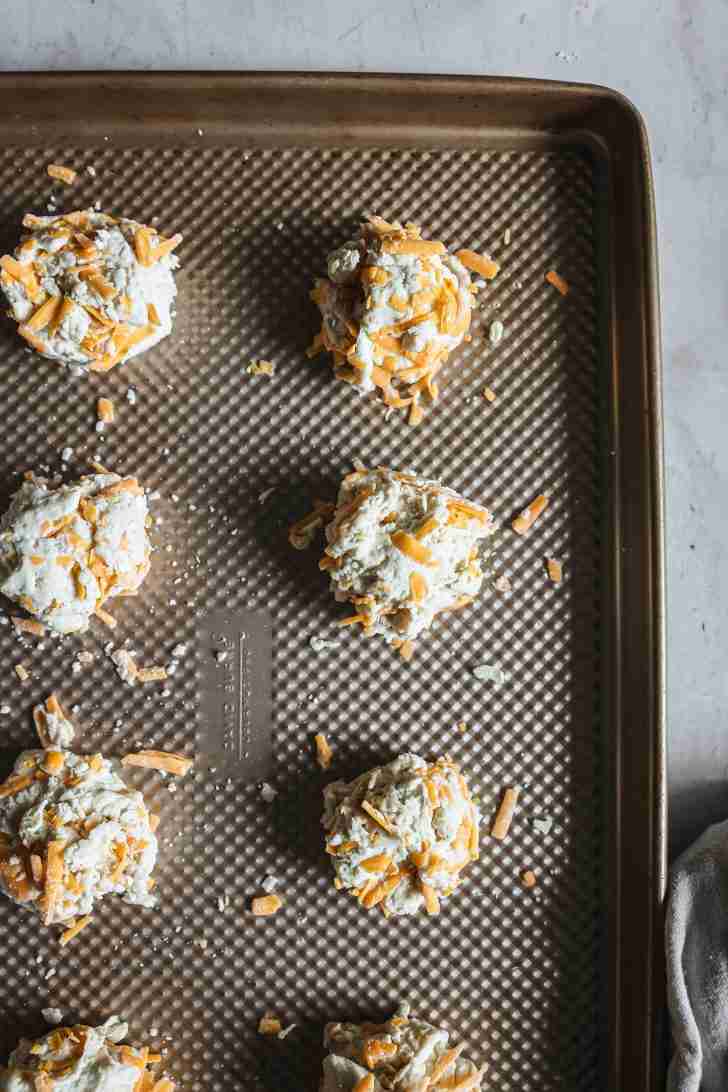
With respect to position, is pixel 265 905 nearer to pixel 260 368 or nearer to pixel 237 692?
pixel 237 692

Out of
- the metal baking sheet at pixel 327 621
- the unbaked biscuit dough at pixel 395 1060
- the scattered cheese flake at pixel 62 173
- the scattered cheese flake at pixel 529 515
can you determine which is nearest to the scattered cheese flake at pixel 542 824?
the metal baking sheet at pixel 327 621

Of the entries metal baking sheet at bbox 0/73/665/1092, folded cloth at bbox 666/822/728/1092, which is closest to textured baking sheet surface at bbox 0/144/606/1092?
metal baking sheet at bbox 0/73/665/1092

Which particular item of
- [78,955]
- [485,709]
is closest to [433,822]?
[485,709]

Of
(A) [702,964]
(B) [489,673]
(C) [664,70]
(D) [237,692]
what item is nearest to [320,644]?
(D) [237,692]

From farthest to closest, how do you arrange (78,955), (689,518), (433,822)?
(689,518)
(78,955)
(433,822)

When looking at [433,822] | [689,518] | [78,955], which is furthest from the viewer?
[689,518]

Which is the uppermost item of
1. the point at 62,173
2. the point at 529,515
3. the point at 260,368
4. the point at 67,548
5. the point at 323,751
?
the point at 62,173

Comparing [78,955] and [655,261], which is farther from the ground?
[655,261]

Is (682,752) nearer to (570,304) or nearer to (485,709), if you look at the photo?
(485,709)
